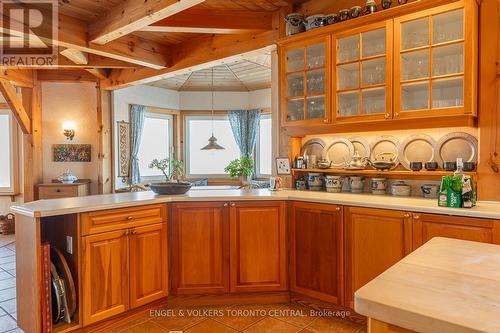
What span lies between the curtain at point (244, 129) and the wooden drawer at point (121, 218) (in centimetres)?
389

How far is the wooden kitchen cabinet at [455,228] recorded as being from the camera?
78.9 inches

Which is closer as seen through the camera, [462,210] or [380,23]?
[462,210]

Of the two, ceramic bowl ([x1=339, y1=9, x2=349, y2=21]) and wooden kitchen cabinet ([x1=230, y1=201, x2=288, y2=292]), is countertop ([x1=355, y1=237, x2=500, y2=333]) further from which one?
ceramic bowl ([x1=339, y1=9, x2=349, y2=21])

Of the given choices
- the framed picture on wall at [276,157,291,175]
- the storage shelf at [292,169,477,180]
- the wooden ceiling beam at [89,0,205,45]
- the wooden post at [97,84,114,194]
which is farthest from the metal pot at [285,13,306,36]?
the wooden post at [97,84,114,194]

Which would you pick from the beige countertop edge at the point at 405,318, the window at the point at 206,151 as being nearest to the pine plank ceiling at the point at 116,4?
the beige countertop edge at the point at 405,318

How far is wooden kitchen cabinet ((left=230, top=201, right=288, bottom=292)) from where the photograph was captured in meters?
2.89

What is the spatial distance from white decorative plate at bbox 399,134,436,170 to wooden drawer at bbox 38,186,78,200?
4.50 m

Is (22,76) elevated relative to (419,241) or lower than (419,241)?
elevated

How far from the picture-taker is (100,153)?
5.50m

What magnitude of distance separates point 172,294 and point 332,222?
1499 millimetres

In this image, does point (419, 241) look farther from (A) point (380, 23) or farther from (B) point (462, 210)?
(A) point (380, 23)

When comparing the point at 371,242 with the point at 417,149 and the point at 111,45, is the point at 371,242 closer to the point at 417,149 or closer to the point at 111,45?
the point at 417,149

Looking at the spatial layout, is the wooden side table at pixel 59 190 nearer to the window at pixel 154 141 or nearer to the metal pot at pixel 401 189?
the window at pixel 154 141

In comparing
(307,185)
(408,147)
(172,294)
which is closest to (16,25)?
(172,294)
